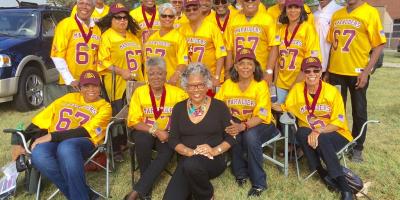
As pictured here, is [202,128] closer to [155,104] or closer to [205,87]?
[205,87]

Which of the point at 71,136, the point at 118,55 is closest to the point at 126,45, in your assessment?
the point at 118,55

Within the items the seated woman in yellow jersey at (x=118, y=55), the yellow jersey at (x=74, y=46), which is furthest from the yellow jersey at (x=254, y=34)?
the yellow jersey at (x=74, y=46)

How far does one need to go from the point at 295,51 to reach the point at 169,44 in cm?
145

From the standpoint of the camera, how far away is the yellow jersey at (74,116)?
153 inches

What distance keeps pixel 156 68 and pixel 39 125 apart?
4.28ft

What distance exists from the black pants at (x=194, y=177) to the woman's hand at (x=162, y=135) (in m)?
0.31

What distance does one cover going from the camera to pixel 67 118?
12.9 ft

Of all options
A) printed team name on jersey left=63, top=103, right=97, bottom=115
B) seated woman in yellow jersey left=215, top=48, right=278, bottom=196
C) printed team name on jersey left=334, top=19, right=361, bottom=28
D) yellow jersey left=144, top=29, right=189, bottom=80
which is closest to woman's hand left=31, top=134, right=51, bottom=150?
printed team name on jersey left=63, top=103, right=97, bottom=115

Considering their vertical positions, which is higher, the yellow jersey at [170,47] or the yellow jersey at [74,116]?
the yellow jersey at [170,47]

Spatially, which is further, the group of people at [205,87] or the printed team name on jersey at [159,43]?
the printed team name on jersey at [159,43]

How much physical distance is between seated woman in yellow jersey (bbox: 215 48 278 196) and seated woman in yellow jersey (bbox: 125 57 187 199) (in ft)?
1.86

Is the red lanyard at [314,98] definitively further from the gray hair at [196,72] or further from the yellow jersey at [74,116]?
the yellow jersey at [74,116]

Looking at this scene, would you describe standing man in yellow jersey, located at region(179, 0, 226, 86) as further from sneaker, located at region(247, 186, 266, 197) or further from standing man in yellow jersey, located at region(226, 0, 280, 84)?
sneaker, located at region(247, 186, 266, 197)

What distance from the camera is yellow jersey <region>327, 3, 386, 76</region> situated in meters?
4.40
